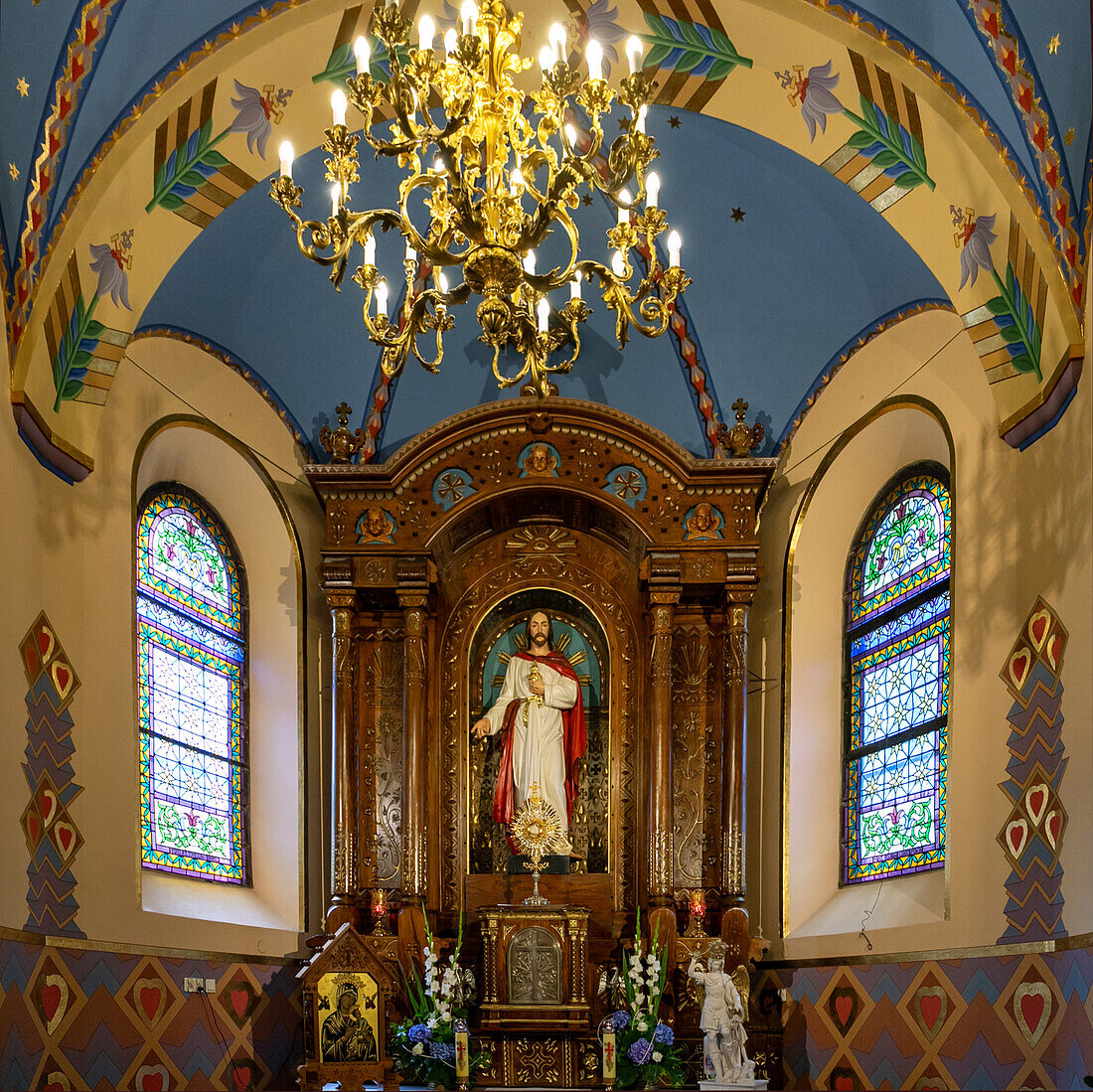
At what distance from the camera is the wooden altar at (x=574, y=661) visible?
36.4 ft

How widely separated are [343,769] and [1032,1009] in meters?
4.99

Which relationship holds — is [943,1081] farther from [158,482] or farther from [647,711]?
[158,482]

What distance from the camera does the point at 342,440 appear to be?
1147 centimetres

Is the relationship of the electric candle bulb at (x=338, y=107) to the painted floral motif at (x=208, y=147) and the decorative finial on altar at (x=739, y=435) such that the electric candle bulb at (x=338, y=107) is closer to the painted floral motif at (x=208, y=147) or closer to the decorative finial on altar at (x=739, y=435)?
the painted floral motif at (x=208, y=147)

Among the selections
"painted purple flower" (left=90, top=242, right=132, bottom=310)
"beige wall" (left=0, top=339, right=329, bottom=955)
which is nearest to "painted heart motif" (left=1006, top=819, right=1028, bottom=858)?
"beige wall" (left=0, top=339, right=329, bottom=955)

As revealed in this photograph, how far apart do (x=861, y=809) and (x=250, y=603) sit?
185 inches

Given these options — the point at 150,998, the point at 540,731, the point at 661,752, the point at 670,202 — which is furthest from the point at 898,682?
the point at 150,998

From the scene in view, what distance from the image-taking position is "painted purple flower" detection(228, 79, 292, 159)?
966 cm

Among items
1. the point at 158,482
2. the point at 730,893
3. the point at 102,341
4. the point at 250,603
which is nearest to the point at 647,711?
the point at 730,893

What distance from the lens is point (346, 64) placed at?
31.6 feet

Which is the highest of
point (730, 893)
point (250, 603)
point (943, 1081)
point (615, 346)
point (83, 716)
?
point (615, 346)

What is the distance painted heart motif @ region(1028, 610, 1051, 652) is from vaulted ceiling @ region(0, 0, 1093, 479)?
1.05m

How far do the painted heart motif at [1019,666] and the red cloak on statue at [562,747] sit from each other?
135 inches

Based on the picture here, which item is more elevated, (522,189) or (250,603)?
(522,189)
